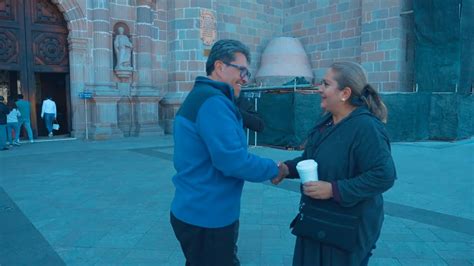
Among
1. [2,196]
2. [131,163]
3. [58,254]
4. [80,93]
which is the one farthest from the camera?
[80,93]

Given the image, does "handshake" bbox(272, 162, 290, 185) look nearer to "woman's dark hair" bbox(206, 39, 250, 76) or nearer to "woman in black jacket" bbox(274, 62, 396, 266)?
"woman in black jacket" bbox(274, 62, 396, 266)

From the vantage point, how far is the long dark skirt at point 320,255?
177cm

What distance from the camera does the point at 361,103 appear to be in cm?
181

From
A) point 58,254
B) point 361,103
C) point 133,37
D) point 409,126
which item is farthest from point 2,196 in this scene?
point 409,126

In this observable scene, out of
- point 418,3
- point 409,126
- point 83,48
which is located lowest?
point 409,126

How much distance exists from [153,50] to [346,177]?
13293 millimetres

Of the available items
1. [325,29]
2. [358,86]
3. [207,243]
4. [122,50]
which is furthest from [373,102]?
[325,29]

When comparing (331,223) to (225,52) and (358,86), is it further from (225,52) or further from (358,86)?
(225,52)

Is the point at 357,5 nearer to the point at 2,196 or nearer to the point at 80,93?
the point at 80,93

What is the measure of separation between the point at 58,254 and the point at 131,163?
4538 mm

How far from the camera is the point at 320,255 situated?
1812 mm

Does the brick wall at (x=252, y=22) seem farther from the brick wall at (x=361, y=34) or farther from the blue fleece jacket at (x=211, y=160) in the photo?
the blue fleece jacket at (x=211, y=160)

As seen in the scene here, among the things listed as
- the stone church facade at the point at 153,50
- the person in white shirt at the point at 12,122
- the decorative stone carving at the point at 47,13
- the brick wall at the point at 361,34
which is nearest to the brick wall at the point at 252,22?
the stone church facade at the point at 153,50

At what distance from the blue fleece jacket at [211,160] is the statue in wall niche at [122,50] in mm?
11976
